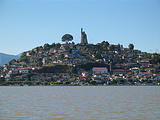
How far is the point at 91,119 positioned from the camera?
111 feet

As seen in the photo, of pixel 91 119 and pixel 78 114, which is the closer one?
pixel 91 119

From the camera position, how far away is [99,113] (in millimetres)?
38562

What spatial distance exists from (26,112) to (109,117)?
9688 millimetres

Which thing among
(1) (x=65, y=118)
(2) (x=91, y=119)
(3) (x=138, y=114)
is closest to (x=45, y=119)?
(1) (x=65, y=118)

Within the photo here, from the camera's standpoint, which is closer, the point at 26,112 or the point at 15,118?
the point at 15,118

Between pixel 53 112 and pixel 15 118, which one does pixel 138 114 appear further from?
pixel 15 118

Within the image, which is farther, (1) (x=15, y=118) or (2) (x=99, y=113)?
(2) (x=99, y=113)

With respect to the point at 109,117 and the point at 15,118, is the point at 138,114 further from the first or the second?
the point at 15,118

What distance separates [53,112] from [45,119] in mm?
5295

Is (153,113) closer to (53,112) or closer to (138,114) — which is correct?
Answer: (138,114)

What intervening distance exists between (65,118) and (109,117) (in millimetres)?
4403

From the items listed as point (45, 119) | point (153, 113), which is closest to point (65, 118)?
point (45, 119)

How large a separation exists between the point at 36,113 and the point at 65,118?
509cm

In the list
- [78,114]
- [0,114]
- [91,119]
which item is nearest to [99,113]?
[78,114]
